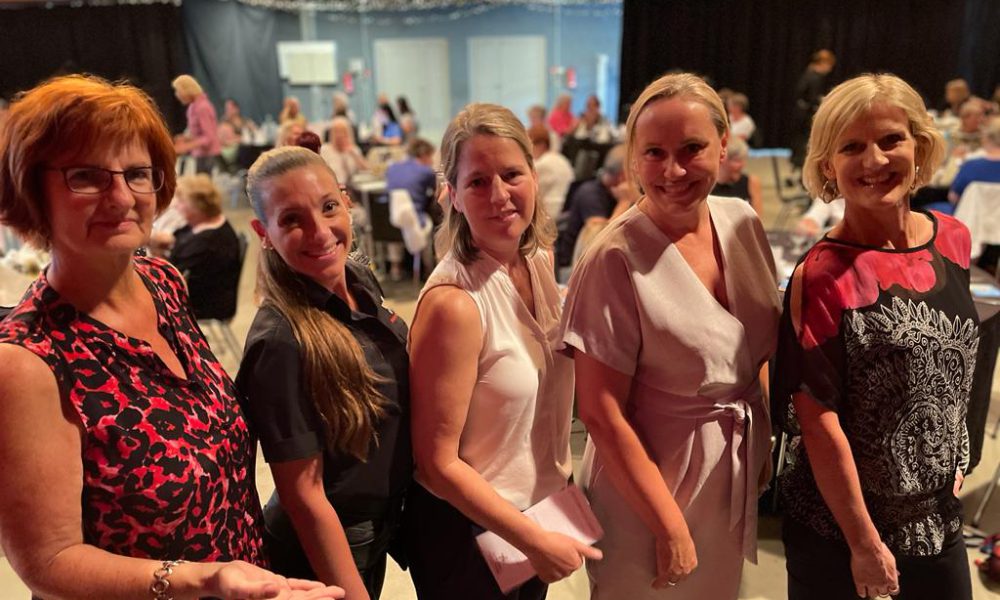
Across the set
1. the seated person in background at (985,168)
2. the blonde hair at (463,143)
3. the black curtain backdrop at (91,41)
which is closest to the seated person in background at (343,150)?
the seated person in background at (985,168)

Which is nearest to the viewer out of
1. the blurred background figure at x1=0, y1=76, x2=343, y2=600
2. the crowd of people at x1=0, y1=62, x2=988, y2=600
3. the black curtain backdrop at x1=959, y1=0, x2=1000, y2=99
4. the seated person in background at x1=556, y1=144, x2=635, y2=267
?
the blurred background figure at x1=0, y1=76, x2=343, y2=600

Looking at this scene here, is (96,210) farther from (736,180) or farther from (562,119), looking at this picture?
(562,119)

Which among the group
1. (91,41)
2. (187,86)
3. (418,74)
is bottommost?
(418,74)

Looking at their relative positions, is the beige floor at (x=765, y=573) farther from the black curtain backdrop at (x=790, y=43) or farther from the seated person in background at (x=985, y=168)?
the black curtain backdrop at (x=790, y=43)

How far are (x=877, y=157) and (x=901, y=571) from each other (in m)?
0.79

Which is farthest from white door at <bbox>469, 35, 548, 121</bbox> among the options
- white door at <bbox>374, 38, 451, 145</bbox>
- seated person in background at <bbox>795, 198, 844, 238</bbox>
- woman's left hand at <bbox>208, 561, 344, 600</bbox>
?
woman's left hand at <bbox>208, 561, 344, 600</bbox>

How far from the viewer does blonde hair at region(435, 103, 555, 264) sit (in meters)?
1.26

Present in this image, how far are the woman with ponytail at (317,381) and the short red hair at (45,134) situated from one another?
276mm

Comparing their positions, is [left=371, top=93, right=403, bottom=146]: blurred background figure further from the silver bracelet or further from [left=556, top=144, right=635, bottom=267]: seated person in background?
the silver bracelet

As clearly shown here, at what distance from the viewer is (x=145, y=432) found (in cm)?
101

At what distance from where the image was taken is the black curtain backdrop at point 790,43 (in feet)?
41.7

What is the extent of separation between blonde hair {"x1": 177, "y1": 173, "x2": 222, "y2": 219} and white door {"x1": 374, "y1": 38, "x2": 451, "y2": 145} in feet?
34.1

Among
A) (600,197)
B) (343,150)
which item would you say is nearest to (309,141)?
(600,197)

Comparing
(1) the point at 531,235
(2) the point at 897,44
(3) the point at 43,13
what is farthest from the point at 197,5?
(1) the point at 531,235
